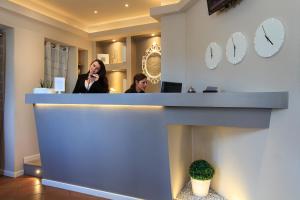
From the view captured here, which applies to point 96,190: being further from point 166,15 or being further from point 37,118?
point 166,15

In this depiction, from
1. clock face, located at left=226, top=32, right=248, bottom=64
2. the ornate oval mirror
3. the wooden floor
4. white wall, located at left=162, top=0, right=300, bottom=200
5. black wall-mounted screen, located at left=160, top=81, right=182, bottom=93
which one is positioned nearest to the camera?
white wall, located at left=162, top=0, right=300, bottom=200

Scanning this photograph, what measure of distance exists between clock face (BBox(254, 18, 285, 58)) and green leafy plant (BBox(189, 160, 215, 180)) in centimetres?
129

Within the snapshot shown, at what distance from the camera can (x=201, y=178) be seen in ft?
8.23

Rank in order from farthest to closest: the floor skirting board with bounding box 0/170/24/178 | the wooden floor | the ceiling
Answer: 1. the ceiling
2. the floor skirting board with bounding box 0/170/24/178
3. the wooden floor

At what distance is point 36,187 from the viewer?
3.10 meters

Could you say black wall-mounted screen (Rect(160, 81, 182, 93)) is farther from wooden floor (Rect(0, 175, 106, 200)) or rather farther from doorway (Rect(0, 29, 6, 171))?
doorway (Rect(0, 29, 6, 171))

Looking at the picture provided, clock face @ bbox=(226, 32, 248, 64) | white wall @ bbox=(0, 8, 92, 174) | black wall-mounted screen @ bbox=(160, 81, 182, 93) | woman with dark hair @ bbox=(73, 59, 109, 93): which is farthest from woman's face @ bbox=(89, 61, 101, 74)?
clock face @ bbox=(226, 32, 248, 64)

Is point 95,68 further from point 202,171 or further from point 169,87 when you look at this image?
point 202,171

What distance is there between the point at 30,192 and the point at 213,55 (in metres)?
2.76

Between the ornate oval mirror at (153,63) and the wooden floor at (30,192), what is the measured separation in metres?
2.58

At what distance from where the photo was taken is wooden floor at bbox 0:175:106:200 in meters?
2.76

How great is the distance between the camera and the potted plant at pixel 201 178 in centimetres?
251

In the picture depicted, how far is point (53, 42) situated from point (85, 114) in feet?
8.07

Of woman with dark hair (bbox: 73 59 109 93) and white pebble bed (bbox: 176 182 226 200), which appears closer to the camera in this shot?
white pebble bed (bbox: 176 182 226 200)
